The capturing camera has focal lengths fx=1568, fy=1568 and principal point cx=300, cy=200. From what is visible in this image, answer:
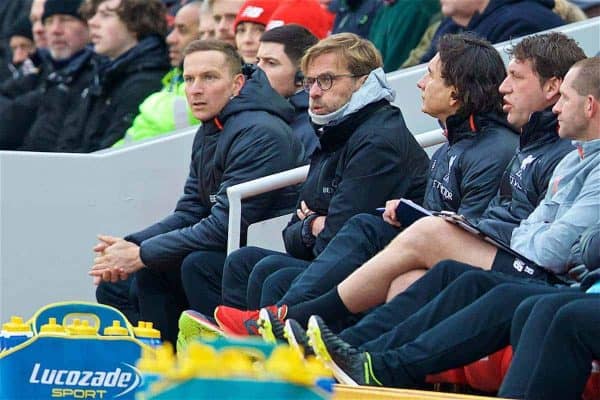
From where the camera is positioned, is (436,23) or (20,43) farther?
(20,43)

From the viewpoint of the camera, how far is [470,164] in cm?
540

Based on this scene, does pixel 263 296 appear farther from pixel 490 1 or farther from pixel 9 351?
pixel 490 1

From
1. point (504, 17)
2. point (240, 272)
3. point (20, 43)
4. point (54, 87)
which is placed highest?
point (504, 17)

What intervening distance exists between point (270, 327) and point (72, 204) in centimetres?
283

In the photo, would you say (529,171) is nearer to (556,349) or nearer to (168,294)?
(556,349)

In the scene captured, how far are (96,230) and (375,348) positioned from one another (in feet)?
10.4

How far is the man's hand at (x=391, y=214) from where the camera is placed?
5.16 meters

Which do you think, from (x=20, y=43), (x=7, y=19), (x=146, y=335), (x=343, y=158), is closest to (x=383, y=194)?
(x=343, y=158)

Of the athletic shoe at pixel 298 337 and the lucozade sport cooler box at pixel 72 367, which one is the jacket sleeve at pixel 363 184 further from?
the lucozade sport cooler box at pixel 72 367

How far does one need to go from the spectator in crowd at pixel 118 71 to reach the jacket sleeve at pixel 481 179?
3.81m

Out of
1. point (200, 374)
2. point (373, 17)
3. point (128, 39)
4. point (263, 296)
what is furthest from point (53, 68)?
point (200, 374)

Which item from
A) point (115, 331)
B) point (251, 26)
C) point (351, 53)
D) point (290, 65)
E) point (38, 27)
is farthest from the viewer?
point (38, 27)

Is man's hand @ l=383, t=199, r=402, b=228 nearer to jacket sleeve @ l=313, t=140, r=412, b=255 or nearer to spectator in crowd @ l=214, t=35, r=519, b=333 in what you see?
spectator in crowd @ l=214, t=35, r=519, b=333

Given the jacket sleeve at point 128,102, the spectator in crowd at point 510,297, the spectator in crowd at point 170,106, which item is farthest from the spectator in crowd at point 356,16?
the spectator in crowd at point 510,297
